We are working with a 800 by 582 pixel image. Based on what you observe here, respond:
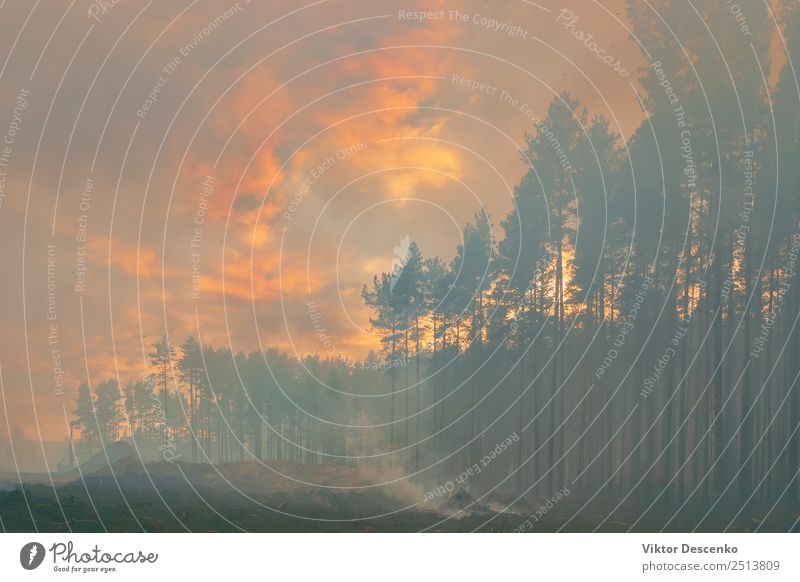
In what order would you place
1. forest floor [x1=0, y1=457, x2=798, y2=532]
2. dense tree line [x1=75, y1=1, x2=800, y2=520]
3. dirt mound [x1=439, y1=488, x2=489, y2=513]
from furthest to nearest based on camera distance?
dense tree line [x1=75, y1=1, x2=800, y2=520], dirt mound [x1=439, y1=488, x2=489, y2=513], forest floor [x1=0, y1=457, x2=798, y2=532]

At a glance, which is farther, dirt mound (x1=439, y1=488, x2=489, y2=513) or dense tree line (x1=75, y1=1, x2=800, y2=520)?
dense tree line (x1=75, y1=1, x2=800, y2=520)

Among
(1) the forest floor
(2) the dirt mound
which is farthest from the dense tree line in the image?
(2) the dirt mound

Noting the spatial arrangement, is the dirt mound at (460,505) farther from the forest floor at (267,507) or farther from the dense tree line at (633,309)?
the dense tree line at (633,309)

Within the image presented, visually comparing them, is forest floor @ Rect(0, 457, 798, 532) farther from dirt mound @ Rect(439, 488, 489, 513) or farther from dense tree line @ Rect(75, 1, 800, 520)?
dense tree line @ Rect(75, 1, 800, 520)

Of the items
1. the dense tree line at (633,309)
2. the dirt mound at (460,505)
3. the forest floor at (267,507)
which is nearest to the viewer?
the forest floor at (267,507)

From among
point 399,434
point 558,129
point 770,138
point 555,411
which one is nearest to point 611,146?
point 558,129

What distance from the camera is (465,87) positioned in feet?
97.7

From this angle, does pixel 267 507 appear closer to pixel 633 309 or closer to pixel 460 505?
pixel 460 505

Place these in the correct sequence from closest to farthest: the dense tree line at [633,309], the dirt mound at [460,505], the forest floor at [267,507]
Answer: the forest floor at [267,507], the dirt mound at [460,505], the dense tree line at [633,309]

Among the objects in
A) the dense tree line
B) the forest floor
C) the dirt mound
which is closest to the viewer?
the forest floor

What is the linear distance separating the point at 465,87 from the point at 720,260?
12.5 meters

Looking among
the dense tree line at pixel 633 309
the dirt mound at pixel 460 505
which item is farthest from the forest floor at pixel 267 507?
the dense tree line at pixel 633 309

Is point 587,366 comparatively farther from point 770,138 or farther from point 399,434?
point 770,138

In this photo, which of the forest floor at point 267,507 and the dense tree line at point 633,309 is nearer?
the forest floor at point 267,507
